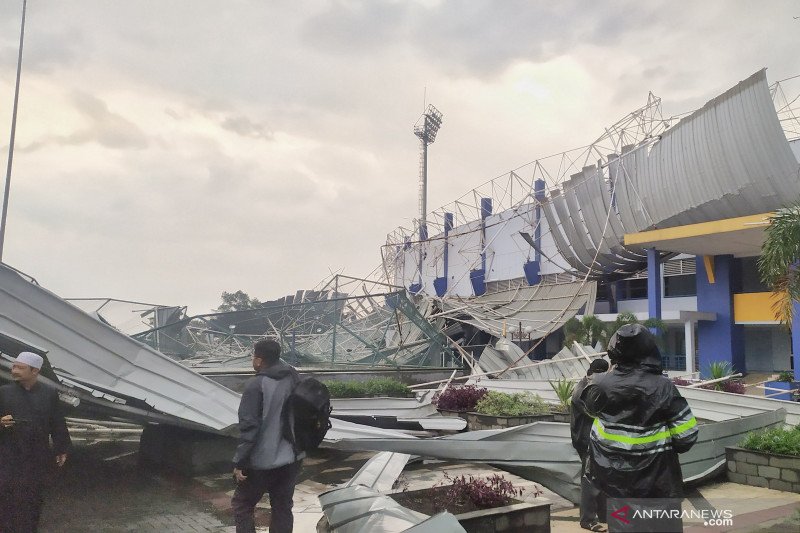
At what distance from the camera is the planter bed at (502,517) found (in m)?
4.00

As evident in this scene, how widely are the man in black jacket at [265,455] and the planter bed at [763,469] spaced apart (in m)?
5.09

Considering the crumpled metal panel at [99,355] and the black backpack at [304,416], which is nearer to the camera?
the black backpack at [304,416]

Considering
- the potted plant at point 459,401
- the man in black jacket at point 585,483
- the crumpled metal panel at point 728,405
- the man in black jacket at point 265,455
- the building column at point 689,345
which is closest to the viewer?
the man in black jacket at point 265,455

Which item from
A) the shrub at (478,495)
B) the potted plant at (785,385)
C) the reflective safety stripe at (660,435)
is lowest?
the potted plant at (785,385)

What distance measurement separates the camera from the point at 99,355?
5957mm

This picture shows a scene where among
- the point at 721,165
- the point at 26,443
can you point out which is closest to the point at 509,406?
the point at 26,443

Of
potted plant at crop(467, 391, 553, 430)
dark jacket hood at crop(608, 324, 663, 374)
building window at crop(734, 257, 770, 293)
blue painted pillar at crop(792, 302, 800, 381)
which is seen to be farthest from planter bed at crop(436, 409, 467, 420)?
building window at crop(734, 257, 770, 293)

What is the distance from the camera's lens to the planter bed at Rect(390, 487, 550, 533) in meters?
4.00

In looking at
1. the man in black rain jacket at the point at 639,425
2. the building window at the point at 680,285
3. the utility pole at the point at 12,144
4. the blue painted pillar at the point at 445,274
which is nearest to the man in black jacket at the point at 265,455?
the man in black rain jacket at the point at 639,425

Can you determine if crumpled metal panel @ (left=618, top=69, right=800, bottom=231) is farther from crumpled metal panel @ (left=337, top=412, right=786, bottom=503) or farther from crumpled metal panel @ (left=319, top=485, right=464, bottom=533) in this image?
crumpled metal panel @ (left=319, top=485, right=464, bottom=533)

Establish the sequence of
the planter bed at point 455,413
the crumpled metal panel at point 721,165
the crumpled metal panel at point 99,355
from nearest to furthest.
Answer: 1. the crumpled metal panel at point 99,355
2. the planter bed at point 455,413
3. the crumpled metal panel at point 721,165

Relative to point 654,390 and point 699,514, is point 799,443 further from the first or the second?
point 654,390

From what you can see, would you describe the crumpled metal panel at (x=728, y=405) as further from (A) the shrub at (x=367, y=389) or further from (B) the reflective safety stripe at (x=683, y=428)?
(B) the reflective safety stripe at (x=683, y=428)

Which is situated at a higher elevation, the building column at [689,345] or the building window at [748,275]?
the building window at [748,275]
